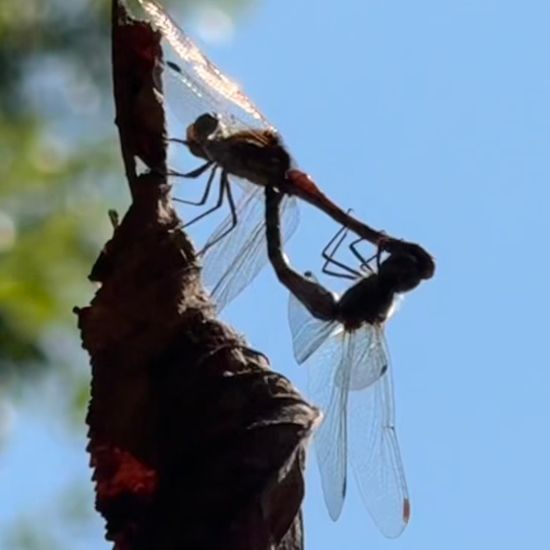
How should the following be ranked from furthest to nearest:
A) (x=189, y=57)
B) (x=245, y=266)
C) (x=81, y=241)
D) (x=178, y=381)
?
(x=81, y=241)
(x=245, y=266)
(x=189, y=57)
(x=178, y=381)

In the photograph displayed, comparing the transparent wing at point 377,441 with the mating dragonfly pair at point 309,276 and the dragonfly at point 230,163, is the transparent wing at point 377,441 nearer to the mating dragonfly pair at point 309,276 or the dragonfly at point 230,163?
the mating dragonfly pair at point 309,276

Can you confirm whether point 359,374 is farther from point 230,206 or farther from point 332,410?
point 230,206

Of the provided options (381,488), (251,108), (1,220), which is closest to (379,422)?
(381,488)

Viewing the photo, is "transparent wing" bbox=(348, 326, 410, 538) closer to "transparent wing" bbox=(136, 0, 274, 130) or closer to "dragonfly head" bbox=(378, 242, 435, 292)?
"dragonfly head" bbox=(378, 242, 435, 292)

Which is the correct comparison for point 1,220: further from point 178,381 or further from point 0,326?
point 178,381

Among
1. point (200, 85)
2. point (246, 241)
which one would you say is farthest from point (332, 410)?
point (200, 85)

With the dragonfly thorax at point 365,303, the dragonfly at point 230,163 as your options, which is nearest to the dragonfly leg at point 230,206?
Answer: the dragonfly at point 230,163

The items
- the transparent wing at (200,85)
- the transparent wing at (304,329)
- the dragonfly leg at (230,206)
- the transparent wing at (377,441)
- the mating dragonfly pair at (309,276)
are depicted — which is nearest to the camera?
the transparent wing at (200,85)
